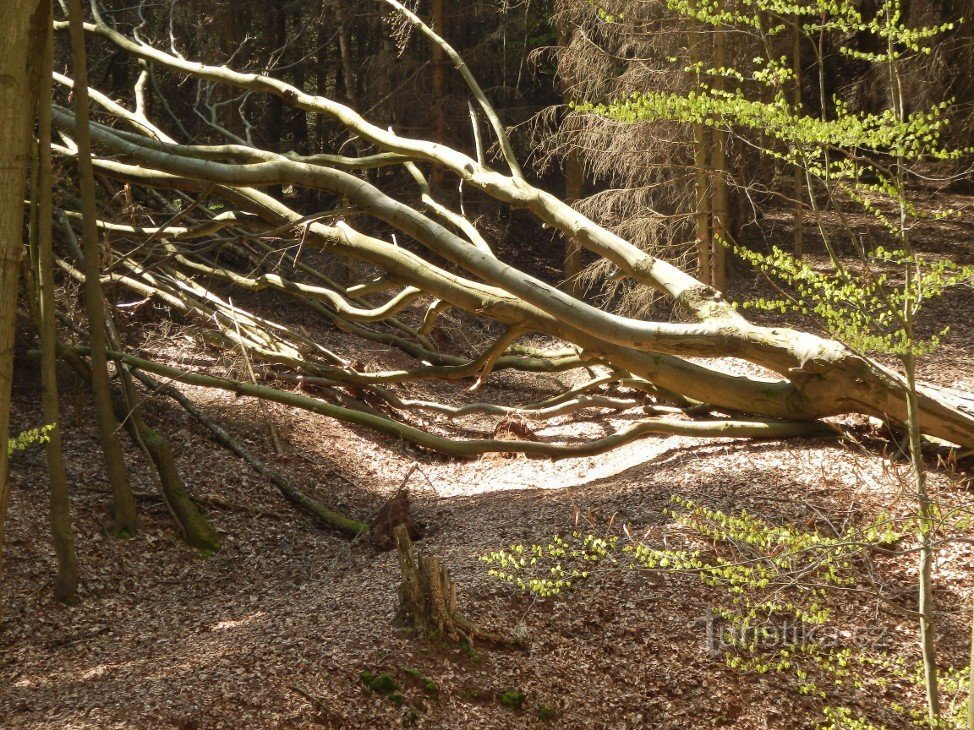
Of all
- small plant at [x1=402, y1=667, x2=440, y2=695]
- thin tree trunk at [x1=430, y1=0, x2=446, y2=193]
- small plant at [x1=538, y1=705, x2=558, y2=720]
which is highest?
thin tree trunk at [x1=430, y1=0, x2=446, y2=193]

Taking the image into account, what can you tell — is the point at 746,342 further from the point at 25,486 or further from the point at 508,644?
the point at 25,486

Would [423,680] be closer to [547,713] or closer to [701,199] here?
[547,713]

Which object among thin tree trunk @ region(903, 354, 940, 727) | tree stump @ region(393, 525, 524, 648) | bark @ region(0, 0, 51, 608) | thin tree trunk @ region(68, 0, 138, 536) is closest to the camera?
bark @ region(0, 0, 51, 608)

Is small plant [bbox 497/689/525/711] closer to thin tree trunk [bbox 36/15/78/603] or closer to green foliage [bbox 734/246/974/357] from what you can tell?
green foliage [bbox 734/246/974/357]

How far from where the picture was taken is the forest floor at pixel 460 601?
4598 millimetres

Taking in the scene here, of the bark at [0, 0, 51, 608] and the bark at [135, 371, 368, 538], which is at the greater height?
the bark at [0, 0, 51, 608]

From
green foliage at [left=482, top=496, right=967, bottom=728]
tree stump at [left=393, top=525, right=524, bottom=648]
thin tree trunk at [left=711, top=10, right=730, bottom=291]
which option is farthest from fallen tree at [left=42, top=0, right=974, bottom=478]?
tree stump at [left=393, top=525, right=524, bottom=648]

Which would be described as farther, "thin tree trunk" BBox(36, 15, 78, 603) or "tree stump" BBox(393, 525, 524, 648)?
"thin tree trunk" BBox(36, 15, 78, 603)

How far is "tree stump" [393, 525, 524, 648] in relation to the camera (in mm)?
4973

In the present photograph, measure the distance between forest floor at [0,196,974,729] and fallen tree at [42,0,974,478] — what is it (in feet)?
1.47

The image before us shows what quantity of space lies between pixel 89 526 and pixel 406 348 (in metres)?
6.04

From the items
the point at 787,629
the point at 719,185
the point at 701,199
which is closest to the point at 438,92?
the point at 719,185

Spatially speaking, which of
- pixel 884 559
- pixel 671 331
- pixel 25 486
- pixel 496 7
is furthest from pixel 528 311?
pixel 496 7

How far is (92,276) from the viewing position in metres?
6.03
